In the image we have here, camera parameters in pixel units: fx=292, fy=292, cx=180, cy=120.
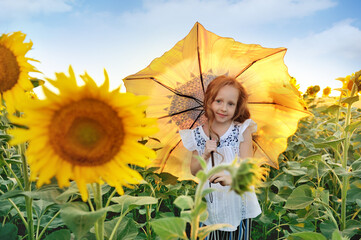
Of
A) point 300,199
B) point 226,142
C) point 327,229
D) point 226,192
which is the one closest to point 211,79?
point 226,142

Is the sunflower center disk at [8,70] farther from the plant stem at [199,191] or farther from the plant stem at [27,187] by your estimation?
the plant stem at [199,191]

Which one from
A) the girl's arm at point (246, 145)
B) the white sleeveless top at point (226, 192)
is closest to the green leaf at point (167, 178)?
the white sleeveless top at point (226, 192)

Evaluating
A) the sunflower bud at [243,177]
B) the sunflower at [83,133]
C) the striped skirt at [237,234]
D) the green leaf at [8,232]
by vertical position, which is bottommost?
the striped skirt at [237,234]

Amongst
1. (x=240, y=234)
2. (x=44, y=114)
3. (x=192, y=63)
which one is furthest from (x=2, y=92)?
(x=240, y=234)

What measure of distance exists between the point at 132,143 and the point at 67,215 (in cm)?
25

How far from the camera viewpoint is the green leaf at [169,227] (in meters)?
0.79

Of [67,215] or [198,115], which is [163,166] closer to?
[198,115]

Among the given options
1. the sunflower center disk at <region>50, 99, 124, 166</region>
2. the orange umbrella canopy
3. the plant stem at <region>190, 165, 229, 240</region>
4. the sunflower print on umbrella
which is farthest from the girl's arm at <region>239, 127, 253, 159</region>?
the sunflower center disk at <region>50, 99, 124, 166</region>

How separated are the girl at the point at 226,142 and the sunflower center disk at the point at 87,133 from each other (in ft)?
3.15

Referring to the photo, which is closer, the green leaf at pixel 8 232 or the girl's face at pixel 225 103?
the green leaf at pixel 8 232

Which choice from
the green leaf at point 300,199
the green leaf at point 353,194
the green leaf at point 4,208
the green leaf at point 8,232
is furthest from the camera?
the green leaf at point 353,194

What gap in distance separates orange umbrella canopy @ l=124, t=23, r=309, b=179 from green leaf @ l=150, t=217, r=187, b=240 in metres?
1.10

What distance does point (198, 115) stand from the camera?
6.70 ft

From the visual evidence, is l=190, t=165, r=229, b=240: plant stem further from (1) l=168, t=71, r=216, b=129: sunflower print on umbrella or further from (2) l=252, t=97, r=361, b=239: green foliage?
(1) l=168, t=71, r=216, b=129: sunflower print on umbrella
